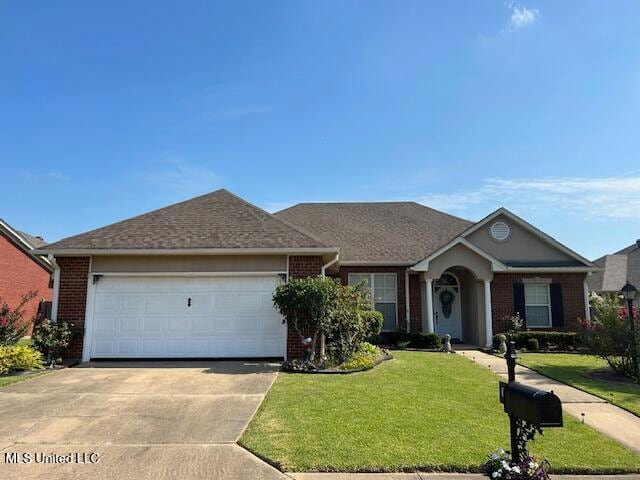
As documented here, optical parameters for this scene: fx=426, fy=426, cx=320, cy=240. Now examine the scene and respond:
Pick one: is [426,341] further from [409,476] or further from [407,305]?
[409,476]

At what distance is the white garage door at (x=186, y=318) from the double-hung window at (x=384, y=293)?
586cm

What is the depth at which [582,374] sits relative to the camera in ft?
34.9

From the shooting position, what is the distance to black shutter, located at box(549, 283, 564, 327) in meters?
16.5

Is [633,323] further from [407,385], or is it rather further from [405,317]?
[405,317]

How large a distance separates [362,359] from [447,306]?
26.2 ft

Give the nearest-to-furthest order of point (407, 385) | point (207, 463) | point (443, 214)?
point (207, 463) → point (407, 385) → point (443, 214)

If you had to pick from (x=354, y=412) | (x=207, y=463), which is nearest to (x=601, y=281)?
(x=354, y=412)

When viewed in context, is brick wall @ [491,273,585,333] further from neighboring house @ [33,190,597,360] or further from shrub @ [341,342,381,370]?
shrub @ [341,342,381,370]

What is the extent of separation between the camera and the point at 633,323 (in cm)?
1017

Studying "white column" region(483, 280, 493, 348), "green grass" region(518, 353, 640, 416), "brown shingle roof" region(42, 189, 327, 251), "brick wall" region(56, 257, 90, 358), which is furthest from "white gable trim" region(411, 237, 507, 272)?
"brick wall" region(56, 257, 90, 358)

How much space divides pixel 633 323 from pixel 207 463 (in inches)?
407

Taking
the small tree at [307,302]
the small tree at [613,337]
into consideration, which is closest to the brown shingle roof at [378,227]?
the small tree at [307,302]

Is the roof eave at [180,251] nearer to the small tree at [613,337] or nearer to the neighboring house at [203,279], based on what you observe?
the neighboring house at [203,279]

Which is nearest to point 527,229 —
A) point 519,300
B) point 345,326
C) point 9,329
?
point 519,300
